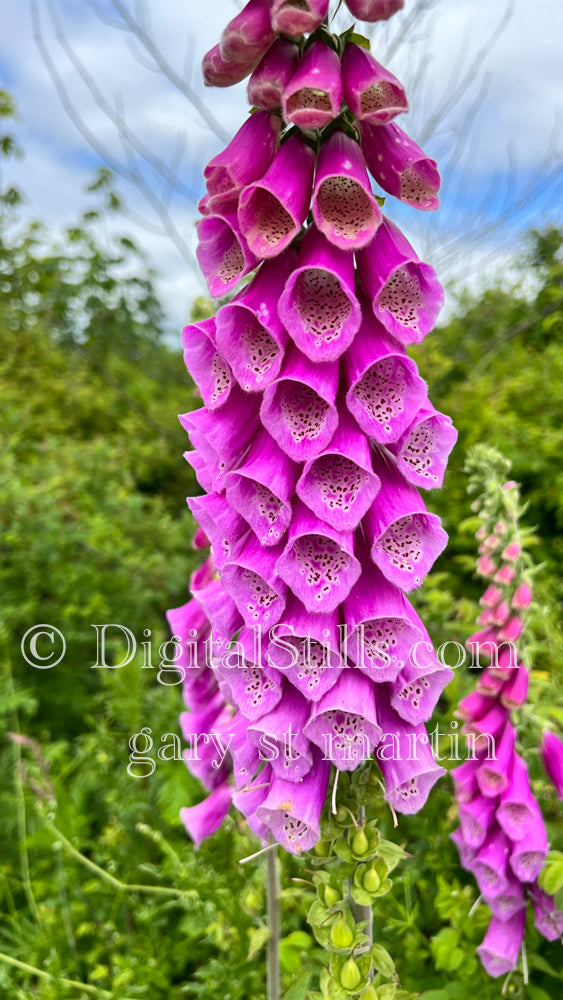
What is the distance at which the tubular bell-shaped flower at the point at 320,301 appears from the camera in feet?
3.00

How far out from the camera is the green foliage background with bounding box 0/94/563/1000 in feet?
5.27

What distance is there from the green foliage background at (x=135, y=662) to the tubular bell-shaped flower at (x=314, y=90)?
109cm

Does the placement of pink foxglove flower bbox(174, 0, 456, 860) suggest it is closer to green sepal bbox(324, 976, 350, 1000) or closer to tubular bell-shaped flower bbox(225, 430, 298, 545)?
tubular bell-shaped flower bbox(225, 430, 298, 545)

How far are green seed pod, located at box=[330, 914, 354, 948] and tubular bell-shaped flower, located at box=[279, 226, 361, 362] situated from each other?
32.4 inches

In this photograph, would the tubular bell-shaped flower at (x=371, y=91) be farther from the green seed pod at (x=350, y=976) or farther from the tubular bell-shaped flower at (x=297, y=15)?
the green seed pod at (x=350, y=976)

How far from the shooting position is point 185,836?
7.61ft

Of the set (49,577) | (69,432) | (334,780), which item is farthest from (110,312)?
(334,780)

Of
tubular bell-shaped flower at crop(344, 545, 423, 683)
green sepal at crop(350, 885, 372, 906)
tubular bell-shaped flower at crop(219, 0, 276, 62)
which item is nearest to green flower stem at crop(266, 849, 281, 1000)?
green sepal at crop(350, 885, 372, 906)

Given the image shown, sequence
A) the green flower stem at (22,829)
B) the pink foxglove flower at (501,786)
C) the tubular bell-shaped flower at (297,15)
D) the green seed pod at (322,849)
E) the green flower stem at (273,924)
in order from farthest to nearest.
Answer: the green flower stem at (22,829) < the pink foxglove flower at (501,786) < the green flower stem at (273,924) < the green seed pod at (322,849) < the tubular bell-shaped flower at (297,15)

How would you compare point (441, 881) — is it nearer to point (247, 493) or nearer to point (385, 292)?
point (247, 493)

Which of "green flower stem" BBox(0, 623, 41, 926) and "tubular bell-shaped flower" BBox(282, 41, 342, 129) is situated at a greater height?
"tubular bell-shaped flower" BBox(282, 41, 342, 129)

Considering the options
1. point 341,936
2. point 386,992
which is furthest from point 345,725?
point 386,992

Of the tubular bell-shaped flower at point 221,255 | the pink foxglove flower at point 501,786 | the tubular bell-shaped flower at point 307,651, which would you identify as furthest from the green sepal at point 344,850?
the tubular bell-shaped flower at point 221,255

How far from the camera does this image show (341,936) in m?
0.96
